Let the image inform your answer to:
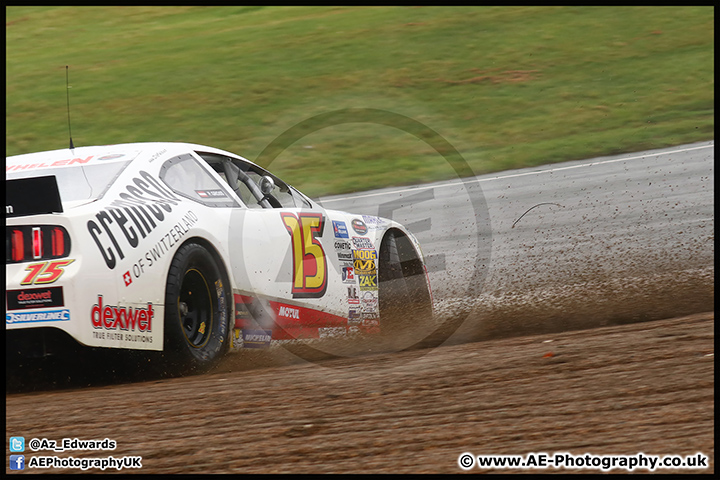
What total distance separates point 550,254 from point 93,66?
13.3 metres

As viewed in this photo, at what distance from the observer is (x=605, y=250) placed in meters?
7.82

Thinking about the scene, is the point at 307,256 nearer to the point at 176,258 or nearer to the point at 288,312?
the point at 288,312

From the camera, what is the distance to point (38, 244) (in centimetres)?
404

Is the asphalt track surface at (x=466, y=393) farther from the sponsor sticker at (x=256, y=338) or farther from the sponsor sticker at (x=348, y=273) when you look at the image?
the sponsor sticker at (x=348, y=273)

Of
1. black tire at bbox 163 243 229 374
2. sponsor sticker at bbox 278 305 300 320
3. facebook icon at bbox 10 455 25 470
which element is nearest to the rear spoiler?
black tire at bbox 163 243 229 374

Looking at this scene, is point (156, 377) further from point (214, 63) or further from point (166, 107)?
point (214, 63)

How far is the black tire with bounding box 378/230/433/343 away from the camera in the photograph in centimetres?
617

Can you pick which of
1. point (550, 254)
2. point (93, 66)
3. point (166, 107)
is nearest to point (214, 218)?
point (550, 254)

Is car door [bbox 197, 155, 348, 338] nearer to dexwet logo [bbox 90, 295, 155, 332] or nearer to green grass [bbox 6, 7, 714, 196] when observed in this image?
dexwet logo [bbox 90, 295, 155, 332]

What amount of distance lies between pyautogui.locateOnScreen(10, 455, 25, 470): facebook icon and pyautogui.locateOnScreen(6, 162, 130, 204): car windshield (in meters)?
1.34

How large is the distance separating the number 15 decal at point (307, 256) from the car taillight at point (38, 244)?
1.63 m

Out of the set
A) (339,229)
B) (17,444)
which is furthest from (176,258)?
(339,229)

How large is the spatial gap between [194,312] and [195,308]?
3 centimetres

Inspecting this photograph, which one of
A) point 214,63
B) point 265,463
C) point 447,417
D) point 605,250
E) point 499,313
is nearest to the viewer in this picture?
point 265,463
